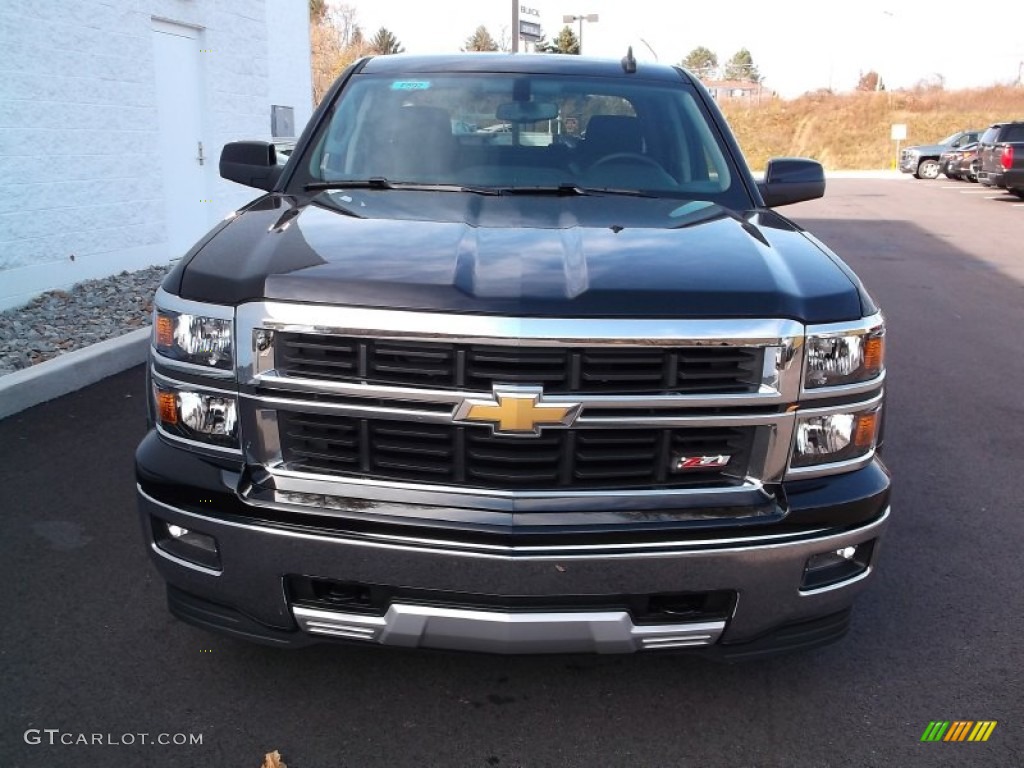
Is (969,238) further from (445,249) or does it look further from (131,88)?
(445,249)

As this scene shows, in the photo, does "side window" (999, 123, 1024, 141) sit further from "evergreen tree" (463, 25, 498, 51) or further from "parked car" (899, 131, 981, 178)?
"evergreen tree" (463, 25, 498, 51)

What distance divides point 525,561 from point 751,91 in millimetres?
103983

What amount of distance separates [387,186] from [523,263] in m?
1.26

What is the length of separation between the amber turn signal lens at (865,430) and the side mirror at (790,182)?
62.5 inches

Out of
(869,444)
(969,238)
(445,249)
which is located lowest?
(969,238)

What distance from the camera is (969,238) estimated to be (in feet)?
54.2

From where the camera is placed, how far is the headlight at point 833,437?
2.63 meters

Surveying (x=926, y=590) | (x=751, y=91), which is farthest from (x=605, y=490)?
(x=751, y=91)

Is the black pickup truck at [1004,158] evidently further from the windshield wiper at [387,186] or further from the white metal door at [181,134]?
the windshield wiper at [387,186]

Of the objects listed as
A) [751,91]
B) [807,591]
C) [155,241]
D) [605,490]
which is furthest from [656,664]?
[751,91]

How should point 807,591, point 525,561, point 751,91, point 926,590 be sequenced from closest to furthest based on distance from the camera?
1. point 525,561
2. point 807,591
3. point 926,590
4. point 751,91

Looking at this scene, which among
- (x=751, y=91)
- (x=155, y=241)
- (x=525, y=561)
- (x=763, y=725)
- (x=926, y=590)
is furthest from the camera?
(x=751, y=91)

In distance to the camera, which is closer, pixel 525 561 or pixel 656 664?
pixel 525 561

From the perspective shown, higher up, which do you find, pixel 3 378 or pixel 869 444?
pixel 869 444
